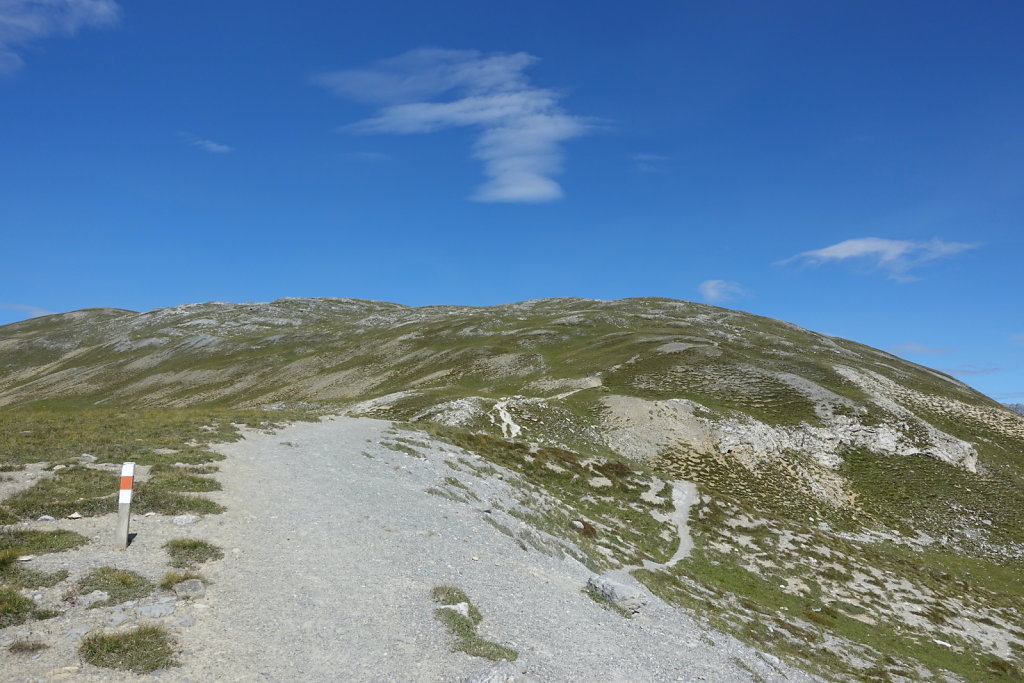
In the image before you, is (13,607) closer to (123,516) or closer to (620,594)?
(123,516)

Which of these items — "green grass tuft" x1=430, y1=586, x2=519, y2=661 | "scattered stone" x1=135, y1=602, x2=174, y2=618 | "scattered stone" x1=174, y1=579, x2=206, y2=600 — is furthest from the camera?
"scattered stone" x1=174, y1=579, x2=206, y2=600

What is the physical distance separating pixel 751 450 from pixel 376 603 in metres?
54.5

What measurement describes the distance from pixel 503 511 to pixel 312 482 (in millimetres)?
9405

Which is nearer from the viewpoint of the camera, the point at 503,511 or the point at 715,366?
the point at 503,511

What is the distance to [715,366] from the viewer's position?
3223 inches

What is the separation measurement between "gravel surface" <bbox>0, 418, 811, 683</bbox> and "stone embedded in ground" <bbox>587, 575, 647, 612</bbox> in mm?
572

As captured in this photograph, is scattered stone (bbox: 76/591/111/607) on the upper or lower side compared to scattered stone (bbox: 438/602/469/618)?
upper

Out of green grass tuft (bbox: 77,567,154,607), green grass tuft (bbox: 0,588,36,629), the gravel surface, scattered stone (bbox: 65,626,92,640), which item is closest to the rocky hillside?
the gravel surface

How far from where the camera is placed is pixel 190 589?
12836 millimetres

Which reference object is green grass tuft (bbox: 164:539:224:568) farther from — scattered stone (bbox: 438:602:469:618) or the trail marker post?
scattered stone (bbox: 438:602:469:618)

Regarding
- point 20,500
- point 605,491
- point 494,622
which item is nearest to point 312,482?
point 20,500

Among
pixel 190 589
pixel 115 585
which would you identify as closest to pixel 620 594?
pixel 190 589

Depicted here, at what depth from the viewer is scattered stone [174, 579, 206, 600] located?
12.7m

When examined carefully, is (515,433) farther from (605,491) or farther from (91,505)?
(91,505)
